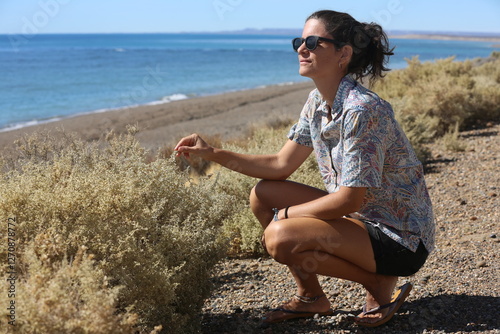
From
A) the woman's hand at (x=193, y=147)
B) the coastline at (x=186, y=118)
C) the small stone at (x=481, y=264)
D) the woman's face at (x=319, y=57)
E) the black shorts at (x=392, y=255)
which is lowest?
the coastline at (x=186, y=118)

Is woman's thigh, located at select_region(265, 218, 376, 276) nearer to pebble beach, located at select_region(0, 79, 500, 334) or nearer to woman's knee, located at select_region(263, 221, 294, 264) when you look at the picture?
woman's knee, located at select_region(263, 221, 294, 264)

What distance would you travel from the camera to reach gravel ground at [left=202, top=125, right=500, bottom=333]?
121 inches

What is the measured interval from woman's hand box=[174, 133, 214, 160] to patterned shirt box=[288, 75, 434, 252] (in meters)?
0.65

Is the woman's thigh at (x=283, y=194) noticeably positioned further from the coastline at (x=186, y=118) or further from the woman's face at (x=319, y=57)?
the coastline at (x=186, y=118)

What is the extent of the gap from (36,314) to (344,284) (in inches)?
88.4

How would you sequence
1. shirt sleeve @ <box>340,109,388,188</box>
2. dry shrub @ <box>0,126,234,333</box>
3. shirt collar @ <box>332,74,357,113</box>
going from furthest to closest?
shirt collar @ <box>332,74,357,113</box>, shirt sleeve @ <box>340,109,388,188</box>, dry shrub @ <box>0,126,234,333</box>

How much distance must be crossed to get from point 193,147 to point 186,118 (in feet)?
46.3

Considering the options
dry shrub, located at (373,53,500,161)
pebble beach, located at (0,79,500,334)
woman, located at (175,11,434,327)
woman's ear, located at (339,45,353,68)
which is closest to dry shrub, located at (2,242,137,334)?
woman, located at (175,11,434,327)

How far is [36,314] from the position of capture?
1.96 m

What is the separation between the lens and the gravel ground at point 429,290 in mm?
3084

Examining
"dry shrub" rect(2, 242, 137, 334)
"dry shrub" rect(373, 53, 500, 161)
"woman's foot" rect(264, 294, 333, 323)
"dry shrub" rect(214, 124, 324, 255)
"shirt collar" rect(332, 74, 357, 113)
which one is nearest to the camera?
"dry shrub" rect(2, 242, 137, 334)

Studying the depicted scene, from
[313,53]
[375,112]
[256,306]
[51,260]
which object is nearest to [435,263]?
[256,306]

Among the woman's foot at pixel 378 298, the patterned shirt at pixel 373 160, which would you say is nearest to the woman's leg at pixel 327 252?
the woman's foot at pixel 378 298

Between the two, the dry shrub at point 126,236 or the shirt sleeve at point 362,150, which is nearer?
the dry shrub at point 126,236
